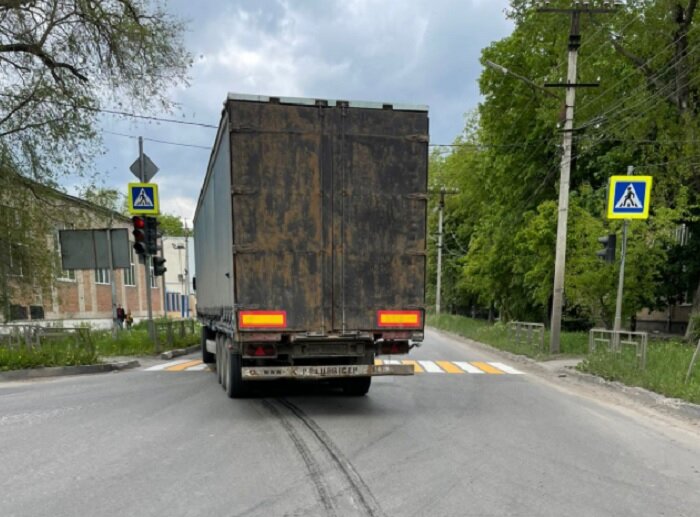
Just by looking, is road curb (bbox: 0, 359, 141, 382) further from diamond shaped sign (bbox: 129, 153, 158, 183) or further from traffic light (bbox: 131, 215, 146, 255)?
diamond shaped sign (bbox: 129, 153, 158, 183)

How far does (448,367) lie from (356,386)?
17.0 ft

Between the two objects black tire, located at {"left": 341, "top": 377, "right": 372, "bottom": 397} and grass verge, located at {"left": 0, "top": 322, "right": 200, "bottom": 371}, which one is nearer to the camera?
black tire, located at {"left": 341, "top": 377, "right": 372, "bottom": 397}

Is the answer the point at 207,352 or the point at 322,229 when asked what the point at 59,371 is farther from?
the point at 322,229

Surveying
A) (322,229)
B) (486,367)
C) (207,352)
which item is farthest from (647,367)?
(207,352)

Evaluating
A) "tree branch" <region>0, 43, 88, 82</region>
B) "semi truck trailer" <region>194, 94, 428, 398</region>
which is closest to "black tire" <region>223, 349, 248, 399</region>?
"semi truck trailer" <region>194, 94, 428, 398</region>

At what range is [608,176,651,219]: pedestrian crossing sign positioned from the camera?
1059 cm

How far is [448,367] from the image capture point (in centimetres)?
1259

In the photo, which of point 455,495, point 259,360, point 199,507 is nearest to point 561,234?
point 259,360

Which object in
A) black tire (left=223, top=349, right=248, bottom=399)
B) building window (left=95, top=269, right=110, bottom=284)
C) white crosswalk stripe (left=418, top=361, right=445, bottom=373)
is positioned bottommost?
building window (left=95, top=269, right=110, bottom=284)

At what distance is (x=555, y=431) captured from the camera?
20.3ft

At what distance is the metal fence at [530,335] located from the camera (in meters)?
15.2

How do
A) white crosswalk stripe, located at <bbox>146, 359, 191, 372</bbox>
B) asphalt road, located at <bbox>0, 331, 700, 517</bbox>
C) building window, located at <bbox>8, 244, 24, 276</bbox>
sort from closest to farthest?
asphalt road, located at <bbox>0, 331, 700, 517</bbox> < white crosswalk stripe, located at <bbox>146, 359, 191, 372</bbox> < building window, located at <bbox>8, 244, 24, 276</bbox>

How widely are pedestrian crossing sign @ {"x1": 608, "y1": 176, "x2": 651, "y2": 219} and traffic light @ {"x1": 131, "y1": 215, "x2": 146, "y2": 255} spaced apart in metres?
11.7

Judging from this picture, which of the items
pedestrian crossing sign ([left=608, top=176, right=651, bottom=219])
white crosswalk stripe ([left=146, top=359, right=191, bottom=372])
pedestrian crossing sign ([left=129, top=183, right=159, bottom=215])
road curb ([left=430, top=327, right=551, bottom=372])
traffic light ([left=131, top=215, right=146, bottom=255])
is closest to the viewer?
pedestrian crossing sign ([left=608, top=176, right=651, bottom=219])
